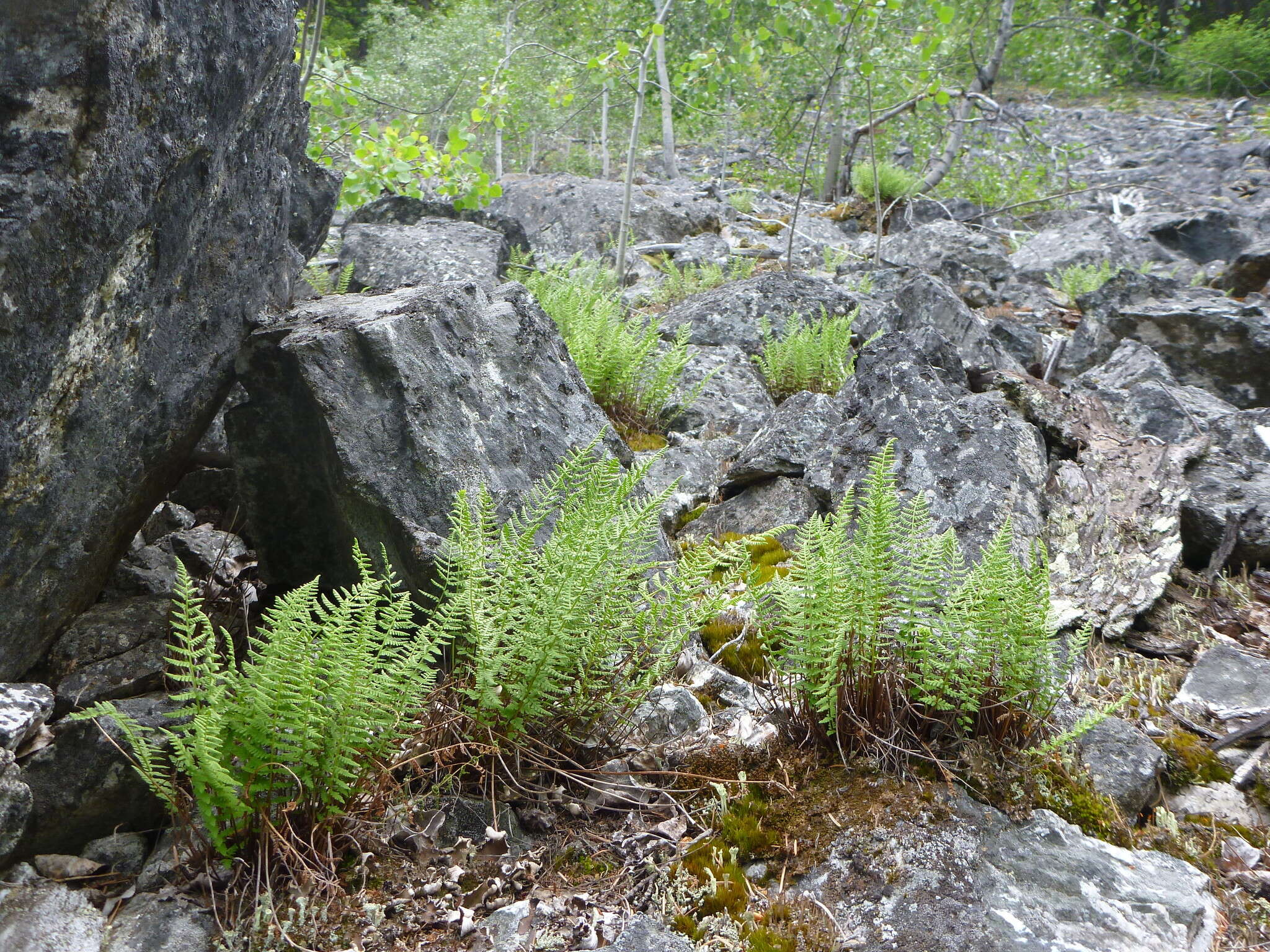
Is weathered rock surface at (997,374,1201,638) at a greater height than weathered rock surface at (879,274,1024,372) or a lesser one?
lesser

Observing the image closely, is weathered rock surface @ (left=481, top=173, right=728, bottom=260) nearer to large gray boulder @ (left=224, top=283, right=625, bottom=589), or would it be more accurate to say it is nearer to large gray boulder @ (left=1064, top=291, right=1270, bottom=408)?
large gray boulder @ (left=1064, top=291, right=1270, bottom=408)

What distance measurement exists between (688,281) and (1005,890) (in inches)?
277

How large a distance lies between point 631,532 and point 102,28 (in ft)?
6.56

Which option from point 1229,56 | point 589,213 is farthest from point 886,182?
point 1229,56

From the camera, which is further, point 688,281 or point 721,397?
point 688,281

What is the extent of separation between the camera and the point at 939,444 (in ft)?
13.7

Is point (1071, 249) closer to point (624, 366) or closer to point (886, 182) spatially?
point (886, 182)

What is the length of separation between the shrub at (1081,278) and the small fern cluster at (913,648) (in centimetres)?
730

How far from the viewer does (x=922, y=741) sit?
2490 mm

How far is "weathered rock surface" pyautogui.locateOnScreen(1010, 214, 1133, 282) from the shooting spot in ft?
Result: 34.4

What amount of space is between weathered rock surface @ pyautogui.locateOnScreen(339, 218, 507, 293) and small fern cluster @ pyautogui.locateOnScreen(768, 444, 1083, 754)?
4748 mm

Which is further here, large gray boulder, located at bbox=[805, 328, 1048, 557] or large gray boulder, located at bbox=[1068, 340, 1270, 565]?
large gray boulder, located at bbox=[1068, 340, 1270, 565]

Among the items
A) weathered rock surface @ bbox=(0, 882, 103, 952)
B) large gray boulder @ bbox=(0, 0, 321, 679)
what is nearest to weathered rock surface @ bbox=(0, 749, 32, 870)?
weathered rock surface @ bbox=(0, 882, 103, 952)

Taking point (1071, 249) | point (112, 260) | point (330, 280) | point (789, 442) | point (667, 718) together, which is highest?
point (1071, 249)
